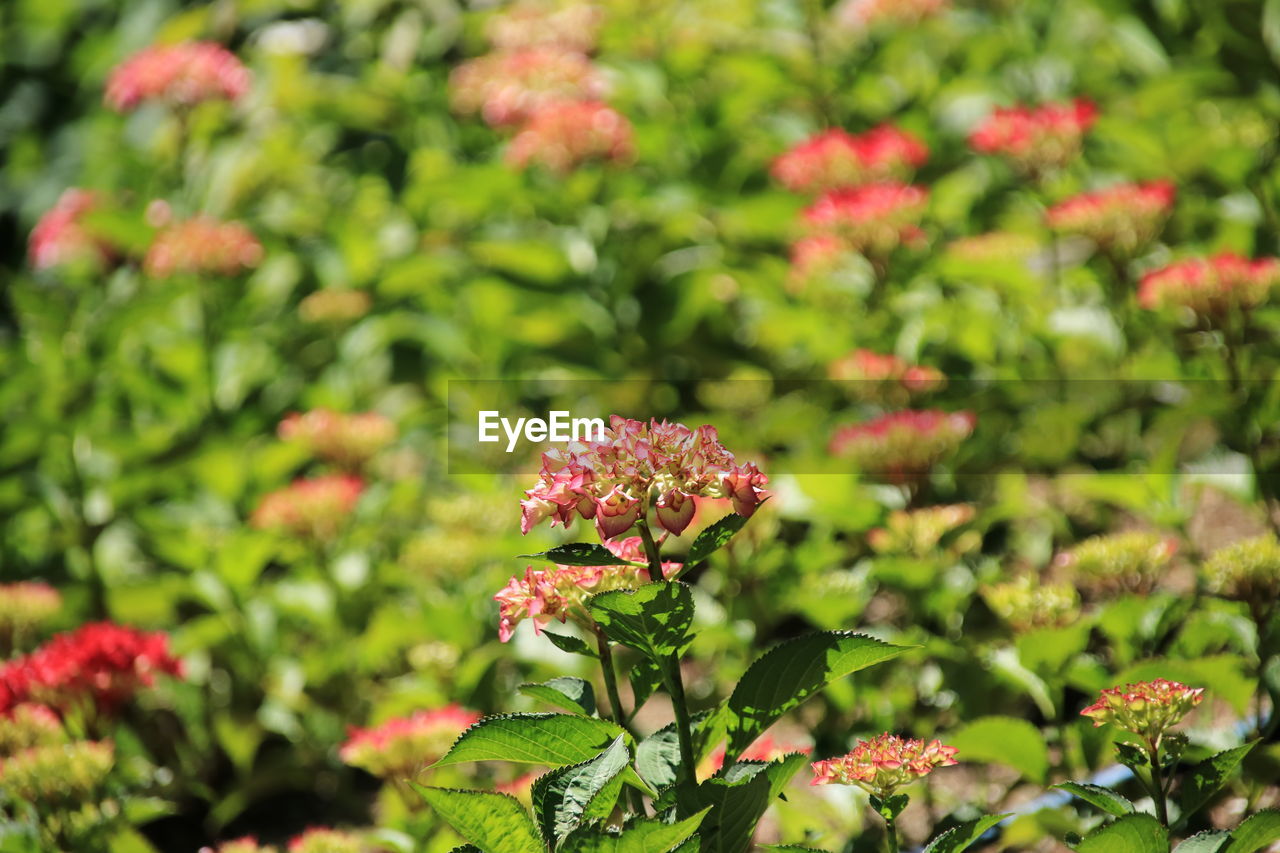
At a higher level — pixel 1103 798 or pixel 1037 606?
pixel 1103 798

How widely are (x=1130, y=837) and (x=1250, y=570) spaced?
0.61 meters

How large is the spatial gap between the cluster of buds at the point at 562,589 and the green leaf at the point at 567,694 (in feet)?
0.23

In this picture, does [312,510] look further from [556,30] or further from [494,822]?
[556,30]

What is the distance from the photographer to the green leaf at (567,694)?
1.36 metres

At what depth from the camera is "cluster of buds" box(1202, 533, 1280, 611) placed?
1.72 metres

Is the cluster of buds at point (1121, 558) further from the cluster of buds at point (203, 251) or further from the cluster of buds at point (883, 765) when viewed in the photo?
the cluster of buds at point (203, 251)

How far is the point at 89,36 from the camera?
5.70 m

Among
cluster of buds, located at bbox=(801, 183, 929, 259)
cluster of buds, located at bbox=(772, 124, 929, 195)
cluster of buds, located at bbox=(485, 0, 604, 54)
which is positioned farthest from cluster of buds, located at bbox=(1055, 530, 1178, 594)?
cluster of buds, located at bbox=(485, 0, 604, 54)

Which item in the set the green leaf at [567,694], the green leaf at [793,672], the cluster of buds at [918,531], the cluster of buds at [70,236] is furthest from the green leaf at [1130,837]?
the cluster of buds at [70,236]

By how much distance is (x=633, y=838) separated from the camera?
1.18 meters

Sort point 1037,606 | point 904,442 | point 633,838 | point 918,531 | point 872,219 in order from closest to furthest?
point 633,838
point 1037,606
point 918,531
point 904,442
point 872,219

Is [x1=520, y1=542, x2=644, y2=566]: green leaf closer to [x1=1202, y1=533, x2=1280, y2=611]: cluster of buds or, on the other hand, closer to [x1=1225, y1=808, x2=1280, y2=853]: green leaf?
[x1=1225, y1=808, x2=1280, y2=853]: green leaf

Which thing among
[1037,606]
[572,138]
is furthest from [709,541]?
[572,138]

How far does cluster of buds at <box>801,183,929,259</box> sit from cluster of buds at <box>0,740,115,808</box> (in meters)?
1.77
